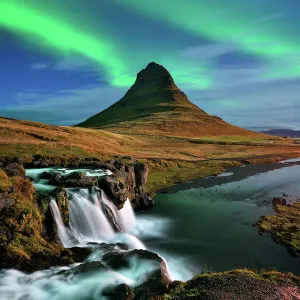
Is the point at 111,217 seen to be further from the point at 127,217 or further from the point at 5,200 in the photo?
the point at 5,200

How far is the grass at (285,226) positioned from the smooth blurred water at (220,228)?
886 mm

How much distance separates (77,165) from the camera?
47719 mm

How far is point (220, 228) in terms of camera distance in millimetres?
35281

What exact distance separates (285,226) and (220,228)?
698 centimetres

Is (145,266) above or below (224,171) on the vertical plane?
below

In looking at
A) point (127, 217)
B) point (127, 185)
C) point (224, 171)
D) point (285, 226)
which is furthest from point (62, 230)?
point (224, 171)

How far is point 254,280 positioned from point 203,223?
20.4 m

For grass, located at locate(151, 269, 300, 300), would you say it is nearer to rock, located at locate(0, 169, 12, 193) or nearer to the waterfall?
the waterfall

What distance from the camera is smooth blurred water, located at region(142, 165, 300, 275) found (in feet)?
87.6

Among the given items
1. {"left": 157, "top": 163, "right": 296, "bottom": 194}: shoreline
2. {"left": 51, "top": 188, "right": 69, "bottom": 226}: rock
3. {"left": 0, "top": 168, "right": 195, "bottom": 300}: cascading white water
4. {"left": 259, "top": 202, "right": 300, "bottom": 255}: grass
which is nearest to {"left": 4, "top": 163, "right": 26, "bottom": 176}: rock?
{"left": 51, "top": 188, "right": 69, "bottom": 226}: rock

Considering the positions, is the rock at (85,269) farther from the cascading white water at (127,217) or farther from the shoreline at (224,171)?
the shoreline at (224,171)

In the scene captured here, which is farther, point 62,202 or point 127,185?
point 127,185

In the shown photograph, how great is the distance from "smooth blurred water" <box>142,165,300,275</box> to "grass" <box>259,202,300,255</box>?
886 millimetres

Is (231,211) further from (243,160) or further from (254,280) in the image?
(243,160)
